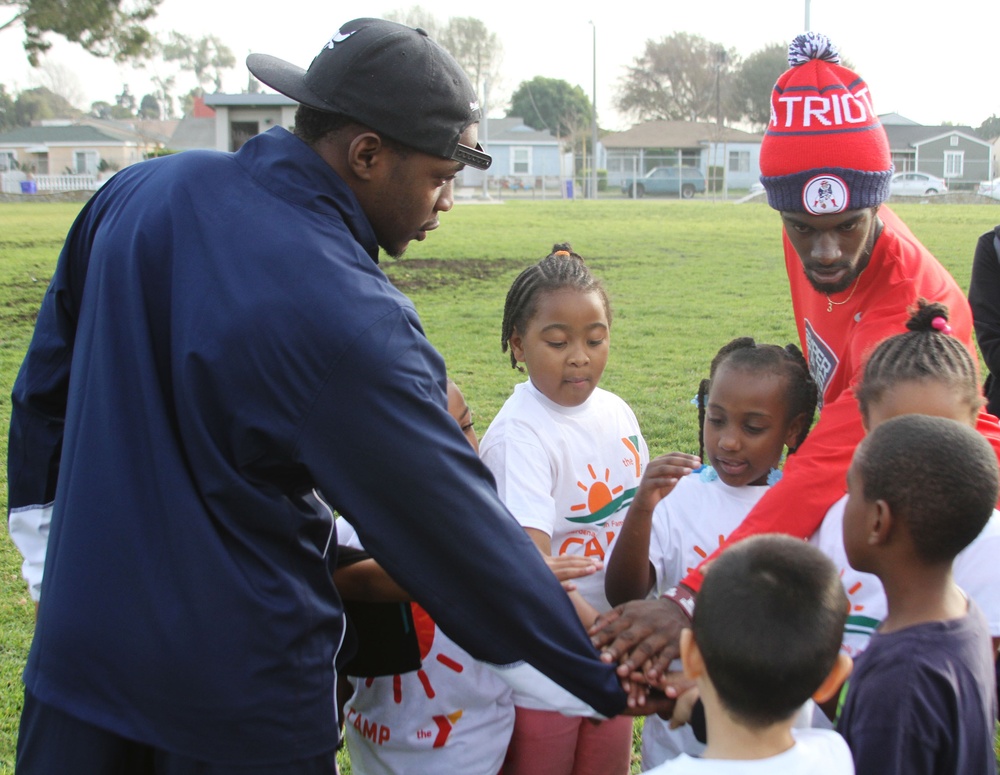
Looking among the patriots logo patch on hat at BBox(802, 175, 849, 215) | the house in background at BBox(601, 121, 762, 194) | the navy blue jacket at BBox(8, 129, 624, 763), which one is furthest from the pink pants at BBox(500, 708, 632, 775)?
the house in background at BBox(601, 121, 762, 194)

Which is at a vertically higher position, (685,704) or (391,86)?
(391,86)

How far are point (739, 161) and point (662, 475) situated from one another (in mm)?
66267

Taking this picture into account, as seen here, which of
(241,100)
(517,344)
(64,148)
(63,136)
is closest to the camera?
(517,344)

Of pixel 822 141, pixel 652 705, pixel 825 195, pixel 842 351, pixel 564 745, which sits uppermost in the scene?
pixel 822 141

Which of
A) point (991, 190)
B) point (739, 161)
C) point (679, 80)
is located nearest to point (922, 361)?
point (991, 190)

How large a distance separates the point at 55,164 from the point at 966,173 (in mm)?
62017

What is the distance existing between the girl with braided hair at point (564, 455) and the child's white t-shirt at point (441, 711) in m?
0.11

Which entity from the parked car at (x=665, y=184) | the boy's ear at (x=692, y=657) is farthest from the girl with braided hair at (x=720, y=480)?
the parked car at (x=665, y=184)

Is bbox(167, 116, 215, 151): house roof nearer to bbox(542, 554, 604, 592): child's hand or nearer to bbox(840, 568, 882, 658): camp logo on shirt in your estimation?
bbox(542, 554, 604, 592): child's hand

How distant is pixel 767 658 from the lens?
1.81m

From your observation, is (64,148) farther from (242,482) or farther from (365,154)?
(242,482)

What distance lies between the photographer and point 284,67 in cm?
246

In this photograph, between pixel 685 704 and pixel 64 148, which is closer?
pixel 685 704

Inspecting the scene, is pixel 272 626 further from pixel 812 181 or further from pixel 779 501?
pixel 812 181
